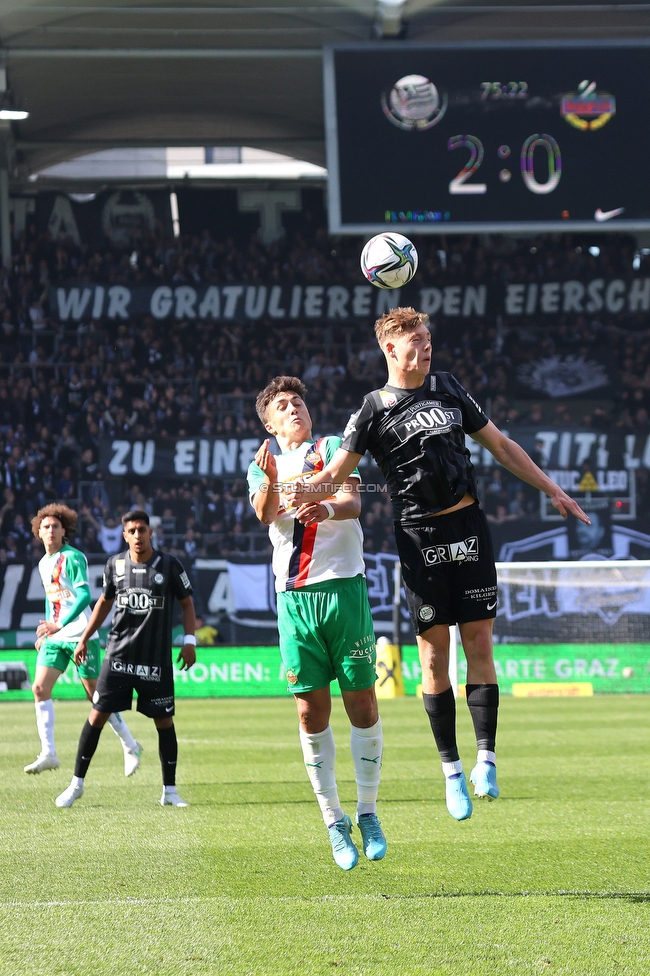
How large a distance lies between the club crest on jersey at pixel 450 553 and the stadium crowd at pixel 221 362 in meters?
20.8

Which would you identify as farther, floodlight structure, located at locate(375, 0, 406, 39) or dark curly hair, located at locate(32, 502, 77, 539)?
floodlight structure, located at locate(375, 0, 406, 39)

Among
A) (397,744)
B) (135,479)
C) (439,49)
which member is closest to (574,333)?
(439,49)

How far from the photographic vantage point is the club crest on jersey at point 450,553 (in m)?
6.16

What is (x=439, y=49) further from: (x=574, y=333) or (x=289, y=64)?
(x=574, y=333)

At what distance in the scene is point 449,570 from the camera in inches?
244

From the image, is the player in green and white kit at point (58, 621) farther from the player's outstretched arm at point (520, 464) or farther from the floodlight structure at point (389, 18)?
the floodlight structure at point (389, 18)

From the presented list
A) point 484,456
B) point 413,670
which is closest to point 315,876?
point 413,670

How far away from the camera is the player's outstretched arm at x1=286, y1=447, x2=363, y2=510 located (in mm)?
5777

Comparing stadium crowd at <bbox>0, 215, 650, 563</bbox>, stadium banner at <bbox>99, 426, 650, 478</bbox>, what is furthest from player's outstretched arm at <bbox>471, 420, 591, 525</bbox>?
stadium banner at <bbox>99, 426, 650, 478</bbox>

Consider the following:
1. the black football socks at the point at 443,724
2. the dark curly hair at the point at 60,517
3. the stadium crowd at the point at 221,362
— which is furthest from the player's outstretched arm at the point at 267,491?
the stadium crowd at the point at 221,362

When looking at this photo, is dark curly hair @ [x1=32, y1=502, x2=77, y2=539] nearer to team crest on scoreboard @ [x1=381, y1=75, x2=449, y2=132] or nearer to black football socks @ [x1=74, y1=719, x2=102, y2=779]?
black football socks @ [x1=74, y1=719, x2=102, y2=779]

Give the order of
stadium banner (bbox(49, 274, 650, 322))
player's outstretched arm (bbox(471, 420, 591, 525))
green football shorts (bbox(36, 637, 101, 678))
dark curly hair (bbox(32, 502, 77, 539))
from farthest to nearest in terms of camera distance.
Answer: stadium banner (bbox(49, 274, 650, 322))
green football shorts (bbox(36, 637, 101, 678))
dark curly hair (bbox(32, 502, 77, 539))
player's outstretched arm (bbox(471, 420, 591, 525))

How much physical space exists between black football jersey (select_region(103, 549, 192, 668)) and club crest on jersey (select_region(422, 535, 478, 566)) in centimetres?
347

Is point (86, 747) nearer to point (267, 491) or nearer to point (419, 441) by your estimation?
point (267, 491)
